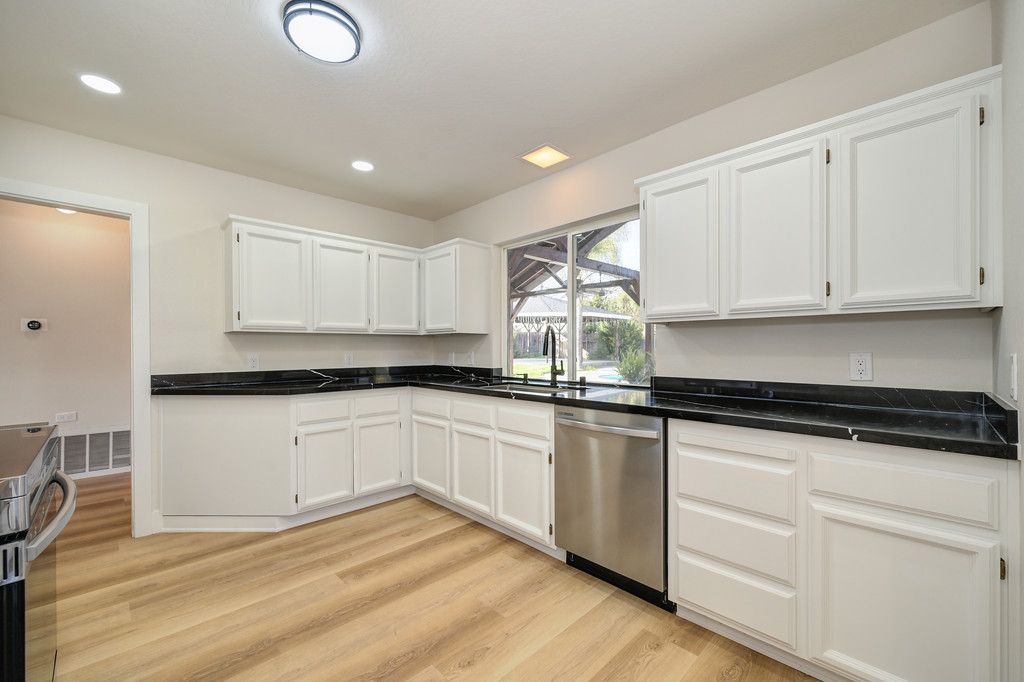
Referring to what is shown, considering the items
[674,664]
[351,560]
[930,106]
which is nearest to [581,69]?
[930,106]

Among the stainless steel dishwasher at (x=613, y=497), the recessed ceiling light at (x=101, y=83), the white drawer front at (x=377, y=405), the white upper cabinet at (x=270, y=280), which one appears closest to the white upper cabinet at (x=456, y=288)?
the white drawer front at (x=377, y=405)

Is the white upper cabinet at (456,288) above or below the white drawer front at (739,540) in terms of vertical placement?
above

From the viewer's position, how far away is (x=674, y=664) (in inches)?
65.3

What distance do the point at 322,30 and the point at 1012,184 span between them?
2471 millimetres

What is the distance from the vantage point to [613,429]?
A: 212cm

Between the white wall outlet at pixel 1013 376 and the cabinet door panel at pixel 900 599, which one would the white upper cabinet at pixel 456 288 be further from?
the white wall outlet at pixel 1013 376

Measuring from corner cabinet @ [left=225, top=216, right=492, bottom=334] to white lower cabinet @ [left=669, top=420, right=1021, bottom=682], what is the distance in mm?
2383

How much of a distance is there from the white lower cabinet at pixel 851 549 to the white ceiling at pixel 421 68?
1.71 m

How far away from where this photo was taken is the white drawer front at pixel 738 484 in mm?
1589

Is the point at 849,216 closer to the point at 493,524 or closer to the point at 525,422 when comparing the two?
the point at 525,422

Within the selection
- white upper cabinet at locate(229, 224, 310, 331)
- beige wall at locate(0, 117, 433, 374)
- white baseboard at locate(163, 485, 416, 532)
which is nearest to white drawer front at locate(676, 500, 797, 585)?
white baseboard at locate(163, 485, 416, 532)

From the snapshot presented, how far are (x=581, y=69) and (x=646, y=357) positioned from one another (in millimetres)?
1730

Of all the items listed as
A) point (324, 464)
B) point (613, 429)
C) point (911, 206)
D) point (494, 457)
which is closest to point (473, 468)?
point (494, 457)

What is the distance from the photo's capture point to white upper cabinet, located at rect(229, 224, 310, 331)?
9.95 ft
